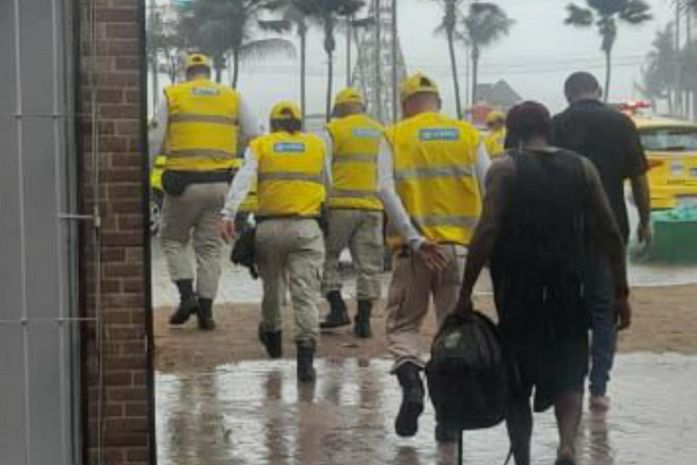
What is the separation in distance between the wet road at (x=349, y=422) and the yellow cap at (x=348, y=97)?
5.70ft

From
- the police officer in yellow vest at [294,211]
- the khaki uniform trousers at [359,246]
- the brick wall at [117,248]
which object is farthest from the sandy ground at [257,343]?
the brick wall at [117,248]

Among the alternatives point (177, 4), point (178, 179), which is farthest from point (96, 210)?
point (178, 179)

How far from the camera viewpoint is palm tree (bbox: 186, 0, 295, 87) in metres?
8.04

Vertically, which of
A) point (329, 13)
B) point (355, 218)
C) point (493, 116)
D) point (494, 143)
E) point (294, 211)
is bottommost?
point (355, 218)

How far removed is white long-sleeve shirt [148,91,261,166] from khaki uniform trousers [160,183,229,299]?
53 centimetres

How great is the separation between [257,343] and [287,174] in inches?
53.4

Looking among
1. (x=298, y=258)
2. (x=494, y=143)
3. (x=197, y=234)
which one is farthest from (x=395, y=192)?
(x=197, y=234)

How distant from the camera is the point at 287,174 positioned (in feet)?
28.3

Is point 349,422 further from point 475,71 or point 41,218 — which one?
point 41,218

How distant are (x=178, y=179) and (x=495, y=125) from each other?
244cm

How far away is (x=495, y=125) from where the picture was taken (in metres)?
7.82

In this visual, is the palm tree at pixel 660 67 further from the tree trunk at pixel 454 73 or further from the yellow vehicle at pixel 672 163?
the tree trunk at pixel 454 73

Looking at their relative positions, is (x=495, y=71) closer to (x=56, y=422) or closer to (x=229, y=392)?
(x=229, y=392)

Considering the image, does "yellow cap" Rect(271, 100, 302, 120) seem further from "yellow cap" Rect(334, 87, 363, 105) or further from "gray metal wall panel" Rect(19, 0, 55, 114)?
"gray metal wall panel" Rect(19, 0, 55, 114)
